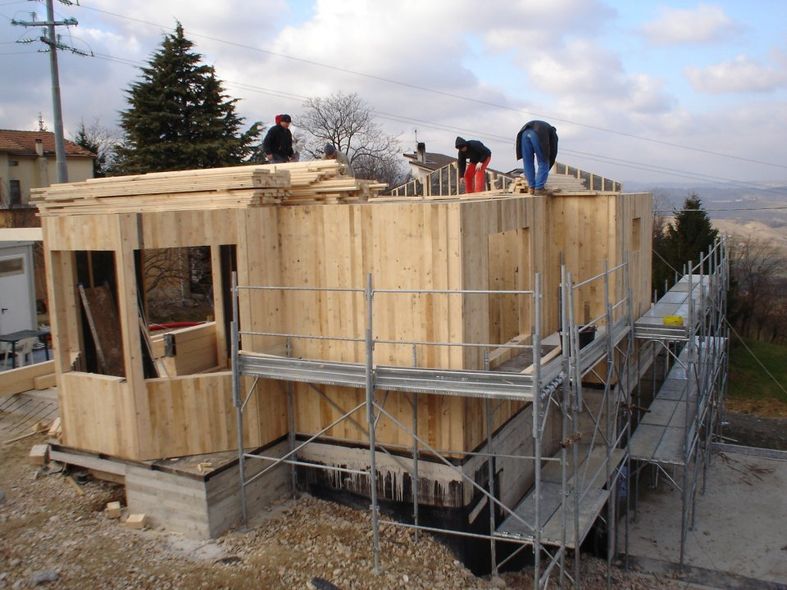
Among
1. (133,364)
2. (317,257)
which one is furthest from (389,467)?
(133,364)

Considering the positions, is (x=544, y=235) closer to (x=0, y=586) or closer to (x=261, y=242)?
(x=261, y=242)

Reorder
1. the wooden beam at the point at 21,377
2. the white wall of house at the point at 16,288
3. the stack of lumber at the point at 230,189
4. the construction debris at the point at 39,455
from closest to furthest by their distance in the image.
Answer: the stack of lumber at the point at 230,189, the construction debris at the point at 39,455, the wooden beam at the point at 21,377, the white wall of house at the point at 16,288

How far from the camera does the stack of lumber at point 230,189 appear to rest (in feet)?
34.8

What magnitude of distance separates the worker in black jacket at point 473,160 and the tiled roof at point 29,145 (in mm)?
26774

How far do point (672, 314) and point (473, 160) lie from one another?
5509 millimetres

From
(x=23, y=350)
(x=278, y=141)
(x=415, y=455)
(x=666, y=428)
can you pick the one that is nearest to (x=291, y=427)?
(x=415, y=455)

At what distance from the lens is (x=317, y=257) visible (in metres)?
10.7

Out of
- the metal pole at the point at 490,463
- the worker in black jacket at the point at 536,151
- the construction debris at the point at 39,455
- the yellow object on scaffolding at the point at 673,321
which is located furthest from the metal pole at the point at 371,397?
the yellow object on scaffolding at the point at 673,321

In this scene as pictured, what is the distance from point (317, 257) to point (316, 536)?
158 inches

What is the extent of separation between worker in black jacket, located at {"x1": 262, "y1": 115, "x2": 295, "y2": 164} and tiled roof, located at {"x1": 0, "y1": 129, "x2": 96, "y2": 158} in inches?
1018

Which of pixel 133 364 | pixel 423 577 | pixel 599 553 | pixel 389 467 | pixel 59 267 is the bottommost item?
pixel 599 553

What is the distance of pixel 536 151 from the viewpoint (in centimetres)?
1292

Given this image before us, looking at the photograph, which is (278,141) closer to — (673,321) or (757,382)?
(673,321)

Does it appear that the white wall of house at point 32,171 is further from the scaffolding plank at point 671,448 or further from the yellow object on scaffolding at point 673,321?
the scaffolding plank at point 671,448
